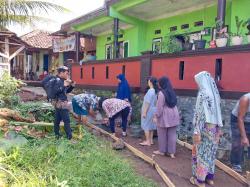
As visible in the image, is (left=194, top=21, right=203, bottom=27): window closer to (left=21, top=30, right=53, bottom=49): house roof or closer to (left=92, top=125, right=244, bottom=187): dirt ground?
(left=92, top=125, right=244, bottom=187): dirt ground

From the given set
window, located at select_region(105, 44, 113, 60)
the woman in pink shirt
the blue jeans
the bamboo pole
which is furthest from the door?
the blue jeans

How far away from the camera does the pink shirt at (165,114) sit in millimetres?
6621

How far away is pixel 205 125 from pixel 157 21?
9.77m

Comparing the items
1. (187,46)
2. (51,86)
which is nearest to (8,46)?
(187,46)

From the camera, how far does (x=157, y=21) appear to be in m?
14.1

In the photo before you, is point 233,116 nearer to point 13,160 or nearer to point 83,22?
point 13,160

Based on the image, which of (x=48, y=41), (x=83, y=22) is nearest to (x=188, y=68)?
(x=83, y=22)

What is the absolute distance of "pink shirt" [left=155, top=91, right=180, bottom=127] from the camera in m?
6.62

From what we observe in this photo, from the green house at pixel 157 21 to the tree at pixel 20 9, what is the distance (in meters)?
2.16

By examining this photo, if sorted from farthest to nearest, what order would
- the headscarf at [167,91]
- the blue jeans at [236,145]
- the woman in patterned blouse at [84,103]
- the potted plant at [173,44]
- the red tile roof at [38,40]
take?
1. the red tile roof at [38,40]
2. the potted plant at [173,44]
3. the woman in patterned blouse at [84,103]
4. the headscarf at [167,91]
5. the blue jeans at [236,145]

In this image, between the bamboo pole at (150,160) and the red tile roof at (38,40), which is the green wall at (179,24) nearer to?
the bamboo pole at (150,160)

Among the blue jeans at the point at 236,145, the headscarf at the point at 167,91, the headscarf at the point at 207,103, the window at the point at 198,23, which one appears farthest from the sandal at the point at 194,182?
the window at the point at 198,23

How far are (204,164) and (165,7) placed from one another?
8665 millimetres

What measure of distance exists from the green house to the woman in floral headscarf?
396 cm
